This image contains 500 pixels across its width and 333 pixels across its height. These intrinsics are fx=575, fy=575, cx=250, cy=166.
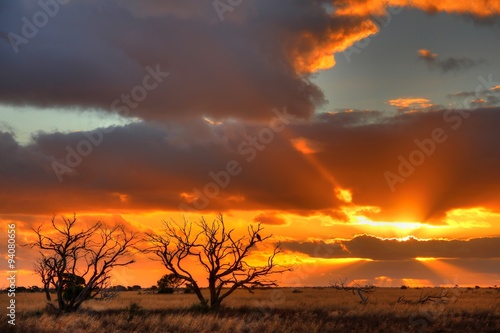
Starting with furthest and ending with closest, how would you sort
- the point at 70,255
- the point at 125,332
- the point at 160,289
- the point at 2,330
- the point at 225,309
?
the point at 160,289 → the point at 225,309 → the point at 70,255 → the point at 125,332 → the point at 2,330

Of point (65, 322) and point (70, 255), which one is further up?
point (70, 255)

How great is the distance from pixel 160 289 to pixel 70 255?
3324cm

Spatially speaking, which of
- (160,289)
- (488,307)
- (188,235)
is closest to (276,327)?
(188,235)

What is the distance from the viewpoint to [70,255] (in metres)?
37.3

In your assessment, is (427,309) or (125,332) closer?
(125,332)

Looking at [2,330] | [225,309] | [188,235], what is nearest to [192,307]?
[225,309]

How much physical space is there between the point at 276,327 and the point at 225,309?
9653 millimetres

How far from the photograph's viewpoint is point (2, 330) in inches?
1023

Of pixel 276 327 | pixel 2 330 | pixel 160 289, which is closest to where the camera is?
pixel 2 330

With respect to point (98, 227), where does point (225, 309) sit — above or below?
below

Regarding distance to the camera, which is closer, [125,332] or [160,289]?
[125,332]

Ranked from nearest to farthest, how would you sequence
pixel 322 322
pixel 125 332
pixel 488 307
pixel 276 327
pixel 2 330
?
pixel 2 330, pixel 125 332, pixel 276 327, pixel 322 322, pixel 488 307

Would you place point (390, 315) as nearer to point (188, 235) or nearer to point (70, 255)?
point (188, 235)

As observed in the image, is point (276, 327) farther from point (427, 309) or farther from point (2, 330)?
point (427, 309)
